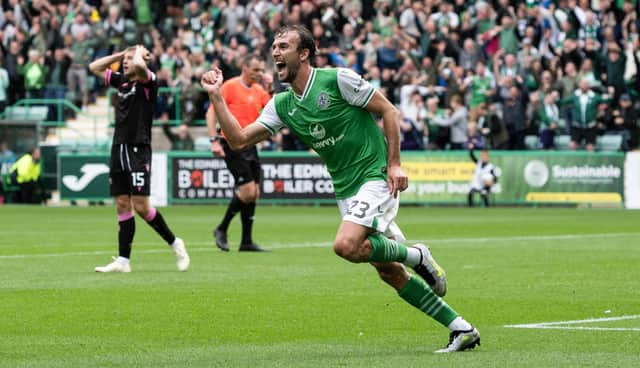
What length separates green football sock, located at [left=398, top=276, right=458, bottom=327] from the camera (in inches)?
357

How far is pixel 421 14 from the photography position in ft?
120

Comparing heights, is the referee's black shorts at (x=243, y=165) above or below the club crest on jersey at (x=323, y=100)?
below

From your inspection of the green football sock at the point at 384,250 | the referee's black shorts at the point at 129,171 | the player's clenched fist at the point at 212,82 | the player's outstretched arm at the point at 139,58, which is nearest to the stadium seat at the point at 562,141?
the referee's black shorts at the point at 129,171

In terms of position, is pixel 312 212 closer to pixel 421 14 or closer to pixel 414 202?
pixel 414 202

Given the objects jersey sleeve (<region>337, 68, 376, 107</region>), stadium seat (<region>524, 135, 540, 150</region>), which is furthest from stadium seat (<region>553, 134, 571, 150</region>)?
jersey sleeve (<region>337, 68, 376, 107</region>)

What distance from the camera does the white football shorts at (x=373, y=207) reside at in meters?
9.20

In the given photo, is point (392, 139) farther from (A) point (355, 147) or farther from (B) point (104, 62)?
(B) point (104, 62)

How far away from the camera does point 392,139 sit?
9.33 m

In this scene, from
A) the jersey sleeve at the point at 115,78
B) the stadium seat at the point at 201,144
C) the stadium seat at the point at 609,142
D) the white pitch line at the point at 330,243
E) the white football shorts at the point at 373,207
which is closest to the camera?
the white football shorts at the point at 373,207

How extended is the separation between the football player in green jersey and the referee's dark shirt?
5.89 metres

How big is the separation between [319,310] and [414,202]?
22555 millimetres

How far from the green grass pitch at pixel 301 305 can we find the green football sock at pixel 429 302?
0.24 meters

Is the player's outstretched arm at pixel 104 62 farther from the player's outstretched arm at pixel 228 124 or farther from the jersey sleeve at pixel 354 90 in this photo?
the jersey sleeve at pixel 354 90

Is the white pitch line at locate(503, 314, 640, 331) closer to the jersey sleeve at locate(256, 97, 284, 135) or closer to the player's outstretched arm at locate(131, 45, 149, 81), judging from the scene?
the jersey sleeve at locate(256, 97, 284, 135)
